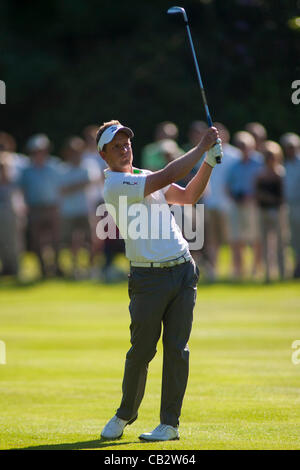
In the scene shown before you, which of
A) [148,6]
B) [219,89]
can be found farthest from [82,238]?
[148,6]

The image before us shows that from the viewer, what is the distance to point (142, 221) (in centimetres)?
725

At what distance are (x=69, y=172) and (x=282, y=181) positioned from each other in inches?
154

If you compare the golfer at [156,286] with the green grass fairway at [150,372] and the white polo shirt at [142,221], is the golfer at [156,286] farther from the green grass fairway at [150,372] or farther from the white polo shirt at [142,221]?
the green grass fairway at [150,372]

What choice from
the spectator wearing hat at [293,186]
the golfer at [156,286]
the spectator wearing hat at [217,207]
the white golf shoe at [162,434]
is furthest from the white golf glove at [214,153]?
the spectator wearing hat at [217,207]

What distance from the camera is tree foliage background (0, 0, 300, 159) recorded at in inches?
770

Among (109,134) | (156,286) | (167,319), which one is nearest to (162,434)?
(167,319)

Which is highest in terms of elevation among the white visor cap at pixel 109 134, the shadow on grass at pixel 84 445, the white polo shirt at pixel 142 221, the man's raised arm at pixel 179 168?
the white visor cap at pixel 109 134

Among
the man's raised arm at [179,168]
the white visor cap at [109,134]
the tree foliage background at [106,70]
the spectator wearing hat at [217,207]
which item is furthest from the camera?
the tree foliage background at [106,70]

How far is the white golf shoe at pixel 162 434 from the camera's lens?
7.24m

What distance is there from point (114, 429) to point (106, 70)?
2509 cm

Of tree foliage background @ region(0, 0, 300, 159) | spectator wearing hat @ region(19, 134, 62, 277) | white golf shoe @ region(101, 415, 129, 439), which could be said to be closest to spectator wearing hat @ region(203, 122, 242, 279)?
tree foliage background @ region(0, 0, 300, 159)

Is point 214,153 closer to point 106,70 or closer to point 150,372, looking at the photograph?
point 150,372

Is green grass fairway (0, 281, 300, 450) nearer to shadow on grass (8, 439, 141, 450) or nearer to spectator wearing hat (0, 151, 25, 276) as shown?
shadow on grass (8, 439, 141, 450)

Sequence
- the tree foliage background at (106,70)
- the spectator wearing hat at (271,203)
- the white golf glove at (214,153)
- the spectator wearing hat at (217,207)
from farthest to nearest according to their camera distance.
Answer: the tree foliage background at (106,70), the spectator wearing hat at (217,207), the spectator wearing hat at (271,203), the white golf glove at (214,153)
